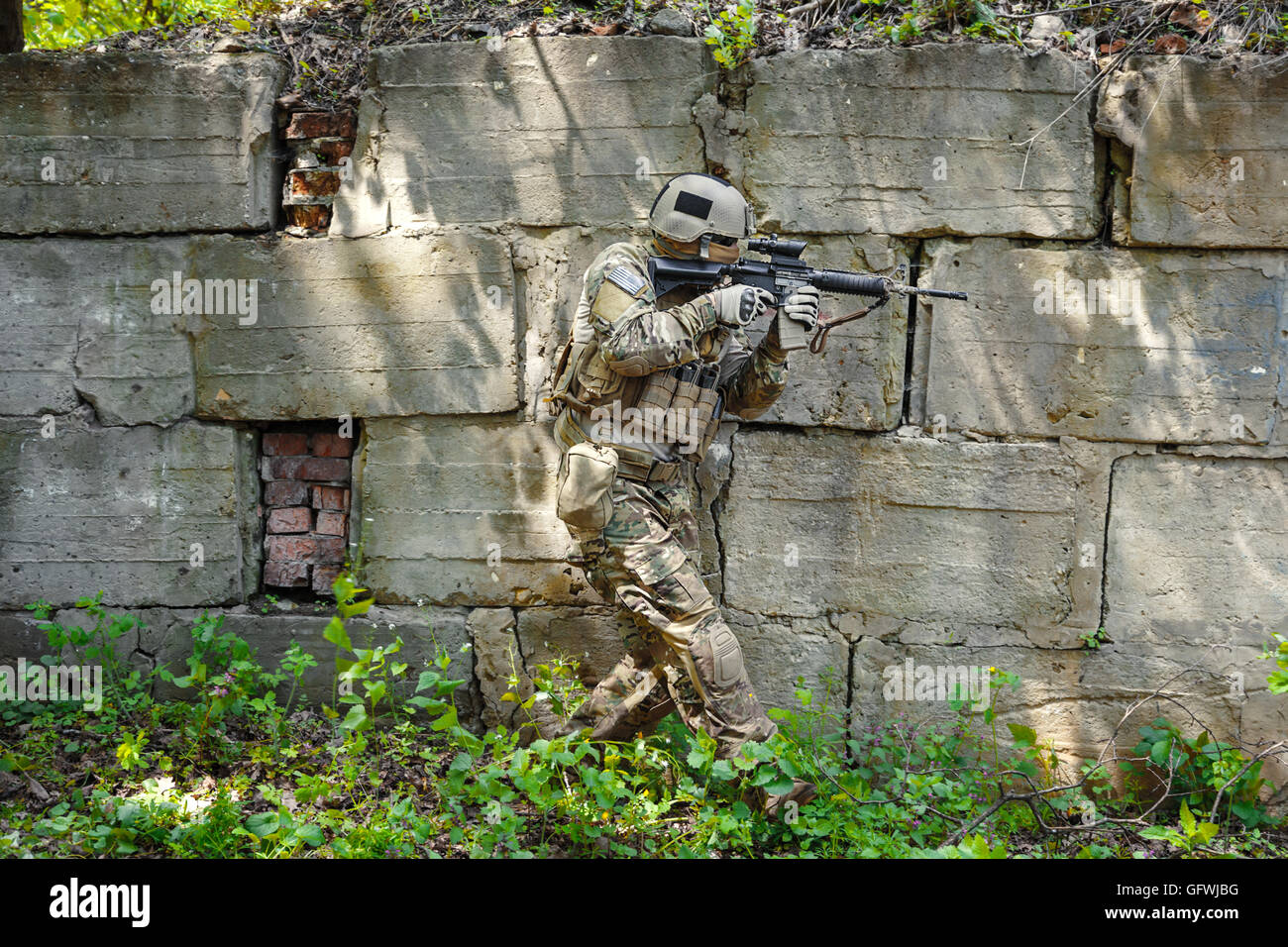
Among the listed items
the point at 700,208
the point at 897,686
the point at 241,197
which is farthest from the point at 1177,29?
the point at 241,197

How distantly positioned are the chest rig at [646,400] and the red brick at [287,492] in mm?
1288

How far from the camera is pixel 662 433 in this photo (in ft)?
11.3

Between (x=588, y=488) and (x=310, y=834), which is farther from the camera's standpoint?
(x=588, y=488)

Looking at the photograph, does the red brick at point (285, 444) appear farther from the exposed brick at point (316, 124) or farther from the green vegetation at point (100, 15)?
the green vegetation at point (100, 15)

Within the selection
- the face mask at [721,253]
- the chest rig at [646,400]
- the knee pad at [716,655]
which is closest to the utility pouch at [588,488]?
the chest rig at [646,400]

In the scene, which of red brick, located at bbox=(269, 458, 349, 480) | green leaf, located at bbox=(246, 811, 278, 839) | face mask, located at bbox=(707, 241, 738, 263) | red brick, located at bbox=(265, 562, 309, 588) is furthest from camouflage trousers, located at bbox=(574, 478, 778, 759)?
red brick, located at bbox=(265, 562, 309, 588)

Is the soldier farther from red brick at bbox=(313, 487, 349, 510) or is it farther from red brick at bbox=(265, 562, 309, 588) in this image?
red brick at bbox=(265, 562, 309, 588)

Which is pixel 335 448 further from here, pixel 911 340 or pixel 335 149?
pixel 911 340

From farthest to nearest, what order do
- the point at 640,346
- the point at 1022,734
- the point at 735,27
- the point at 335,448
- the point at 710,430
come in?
1. the point at 335,448
2. the point at 735,27
3. the point at 710,430
4. the point at 1022,734
5. the point at 640,346

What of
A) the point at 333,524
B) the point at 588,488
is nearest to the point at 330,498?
the point at 333,524

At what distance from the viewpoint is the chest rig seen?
3416 mm

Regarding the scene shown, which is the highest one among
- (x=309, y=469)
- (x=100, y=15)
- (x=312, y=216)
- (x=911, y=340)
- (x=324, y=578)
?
(x=100, y=15)

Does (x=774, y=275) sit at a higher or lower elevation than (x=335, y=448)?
higher

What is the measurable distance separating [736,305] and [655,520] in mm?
808
